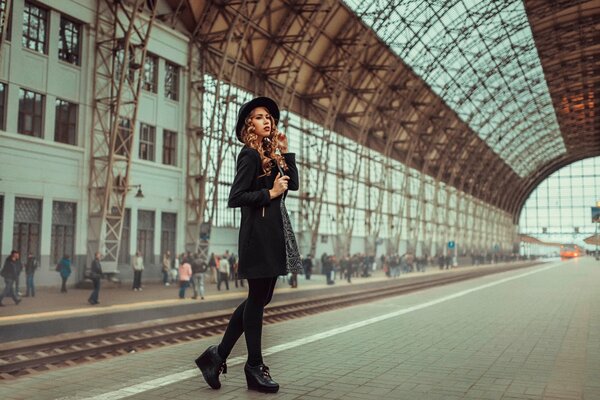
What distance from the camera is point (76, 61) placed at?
2420 centimetres

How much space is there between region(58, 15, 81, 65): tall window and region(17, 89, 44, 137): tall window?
7.00 feet

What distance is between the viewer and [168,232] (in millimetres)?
29297

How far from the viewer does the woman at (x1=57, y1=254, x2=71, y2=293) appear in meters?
21.7

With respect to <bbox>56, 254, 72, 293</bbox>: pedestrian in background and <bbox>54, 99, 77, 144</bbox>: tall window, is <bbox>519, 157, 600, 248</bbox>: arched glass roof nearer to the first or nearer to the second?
<bbox>54, 99, 77, 144</bbox>: tall window

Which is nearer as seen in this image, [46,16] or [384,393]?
[384,393]

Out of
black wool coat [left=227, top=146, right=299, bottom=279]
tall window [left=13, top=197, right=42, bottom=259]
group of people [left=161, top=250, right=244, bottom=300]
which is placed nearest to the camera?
black wool coat [left=227, top=146, right=299, bottom=279]

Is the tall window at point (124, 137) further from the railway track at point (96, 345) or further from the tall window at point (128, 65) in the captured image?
the railway track at point (96, 345)

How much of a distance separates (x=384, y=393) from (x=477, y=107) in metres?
55.6

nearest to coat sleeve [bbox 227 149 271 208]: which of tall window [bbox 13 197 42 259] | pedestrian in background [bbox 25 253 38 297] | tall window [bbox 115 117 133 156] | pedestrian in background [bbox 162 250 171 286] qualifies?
pedestrian in background [bbox 25 253 38 297]

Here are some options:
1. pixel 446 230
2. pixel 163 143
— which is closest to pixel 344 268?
pixel 163 143

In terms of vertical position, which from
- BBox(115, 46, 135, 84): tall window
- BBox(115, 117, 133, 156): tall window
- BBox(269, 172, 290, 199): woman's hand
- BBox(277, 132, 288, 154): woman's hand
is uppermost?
BBox(115, 46, 135, 84): tall window

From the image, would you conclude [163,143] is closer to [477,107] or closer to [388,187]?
[388,187]

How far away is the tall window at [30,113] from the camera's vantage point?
22031 millimetres

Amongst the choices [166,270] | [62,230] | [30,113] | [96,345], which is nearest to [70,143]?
[30,113]
